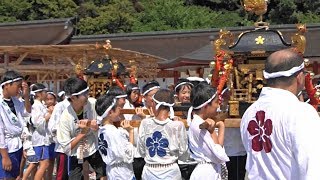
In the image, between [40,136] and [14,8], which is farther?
[14,8]

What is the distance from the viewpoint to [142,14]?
28719 millimetres

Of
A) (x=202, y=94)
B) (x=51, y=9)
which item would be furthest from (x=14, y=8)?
(x=202, y=94)

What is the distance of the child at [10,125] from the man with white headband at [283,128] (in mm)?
3219


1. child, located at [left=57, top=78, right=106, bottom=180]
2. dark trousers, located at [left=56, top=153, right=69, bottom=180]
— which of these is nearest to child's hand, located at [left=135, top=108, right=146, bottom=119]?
child, located at [left=57, top=78, right=106, bottom=180]

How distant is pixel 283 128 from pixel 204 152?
1759 millimetres

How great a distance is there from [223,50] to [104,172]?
168cm

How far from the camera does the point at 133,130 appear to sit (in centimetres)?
550

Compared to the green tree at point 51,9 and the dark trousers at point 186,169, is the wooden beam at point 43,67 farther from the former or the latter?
the green tree at point 51,9

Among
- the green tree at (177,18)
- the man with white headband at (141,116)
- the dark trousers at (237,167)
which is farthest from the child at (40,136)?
the green tree at (177,18)

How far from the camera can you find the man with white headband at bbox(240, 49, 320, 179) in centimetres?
260

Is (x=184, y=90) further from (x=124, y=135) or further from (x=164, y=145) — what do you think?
(x=164, y=145)

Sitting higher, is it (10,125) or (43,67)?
(10,125)

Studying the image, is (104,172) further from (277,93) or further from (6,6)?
(6,6)

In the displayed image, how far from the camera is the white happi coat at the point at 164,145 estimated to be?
4.80 m
